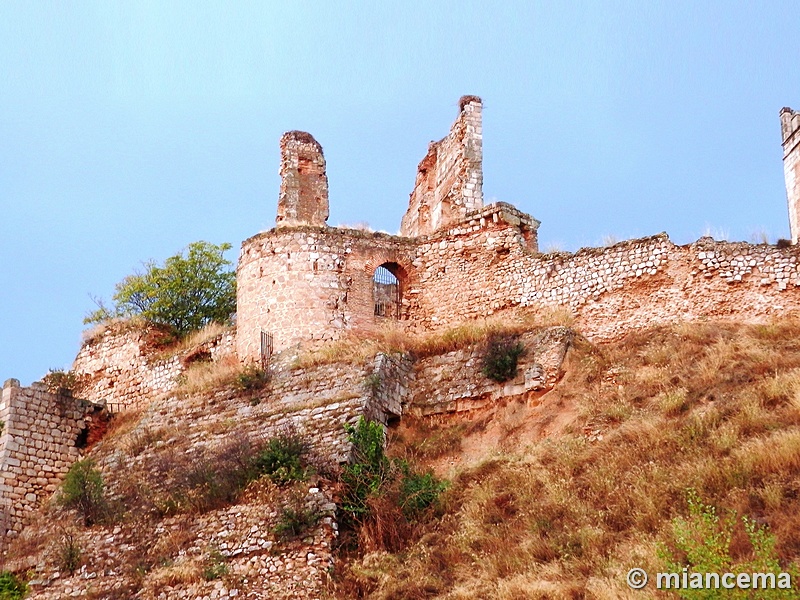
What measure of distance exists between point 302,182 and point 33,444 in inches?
314

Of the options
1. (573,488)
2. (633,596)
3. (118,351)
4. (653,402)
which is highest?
(118,351)

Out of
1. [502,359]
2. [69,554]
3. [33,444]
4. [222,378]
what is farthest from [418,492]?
[33,444]

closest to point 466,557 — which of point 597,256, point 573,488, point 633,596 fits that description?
point 573,488

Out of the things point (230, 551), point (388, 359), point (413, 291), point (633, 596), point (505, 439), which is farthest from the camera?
point (413, 291)

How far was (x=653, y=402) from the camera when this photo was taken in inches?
731

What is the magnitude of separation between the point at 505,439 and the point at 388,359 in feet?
9.04

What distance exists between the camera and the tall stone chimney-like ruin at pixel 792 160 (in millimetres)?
28312

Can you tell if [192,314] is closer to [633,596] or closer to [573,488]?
[573,488]

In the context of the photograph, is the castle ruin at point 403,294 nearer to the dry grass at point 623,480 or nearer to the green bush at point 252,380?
the green bush at point 252,380

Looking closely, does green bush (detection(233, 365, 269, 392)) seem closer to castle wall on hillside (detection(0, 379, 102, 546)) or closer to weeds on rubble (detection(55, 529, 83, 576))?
castle wall on hillside (detection(0, 379, 102, 546))

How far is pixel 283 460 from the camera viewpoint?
61.1ft

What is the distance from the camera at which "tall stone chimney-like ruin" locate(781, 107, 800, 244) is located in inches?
1115

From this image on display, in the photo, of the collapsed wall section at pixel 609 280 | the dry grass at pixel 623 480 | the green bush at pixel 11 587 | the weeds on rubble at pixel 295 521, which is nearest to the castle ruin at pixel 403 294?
the collapsed wall section at pixel 609 280

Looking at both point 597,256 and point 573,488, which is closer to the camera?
point 573,488
